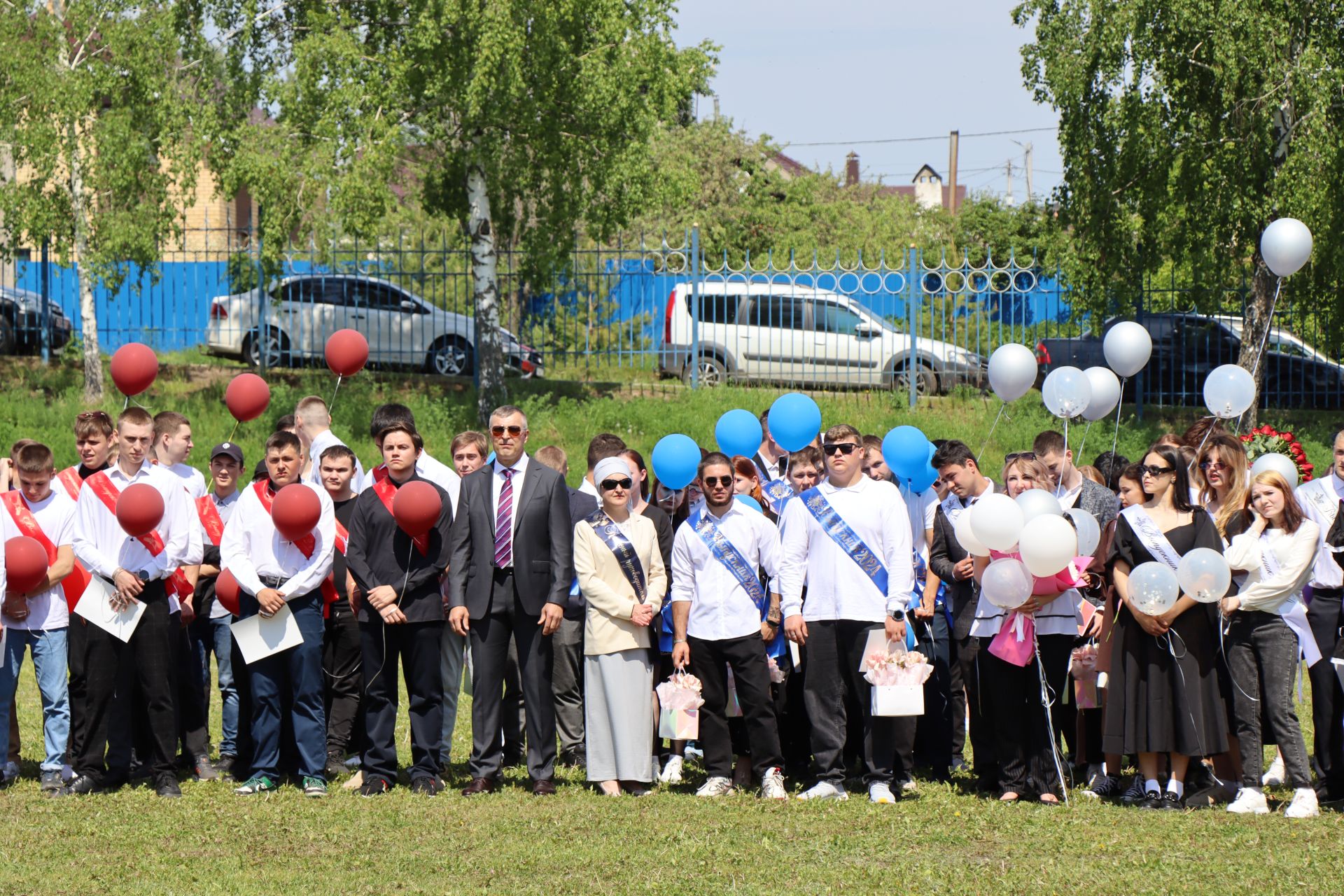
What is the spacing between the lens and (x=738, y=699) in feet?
25.6

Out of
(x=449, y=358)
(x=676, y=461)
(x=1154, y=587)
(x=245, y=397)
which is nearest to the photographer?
(x=1154, y=587)

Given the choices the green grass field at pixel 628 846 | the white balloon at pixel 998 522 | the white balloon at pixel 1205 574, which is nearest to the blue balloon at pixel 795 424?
A: the white balloon at pixel 998 522

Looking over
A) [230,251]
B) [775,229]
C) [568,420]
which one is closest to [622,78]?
[568,420]

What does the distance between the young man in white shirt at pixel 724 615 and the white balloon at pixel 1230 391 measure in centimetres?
251

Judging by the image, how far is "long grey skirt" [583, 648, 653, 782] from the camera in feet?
25.2

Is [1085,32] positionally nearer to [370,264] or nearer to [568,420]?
[568,420]

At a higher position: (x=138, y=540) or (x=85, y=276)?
(x=85, y=276)

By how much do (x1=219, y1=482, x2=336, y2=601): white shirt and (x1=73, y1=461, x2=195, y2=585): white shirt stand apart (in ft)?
0.72

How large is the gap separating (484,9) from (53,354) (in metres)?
7.82

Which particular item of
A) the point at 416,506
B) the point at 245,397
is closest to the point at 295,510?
the point at 416,506

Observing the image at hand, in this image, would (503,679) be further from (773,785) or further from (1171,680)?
(1171,680)

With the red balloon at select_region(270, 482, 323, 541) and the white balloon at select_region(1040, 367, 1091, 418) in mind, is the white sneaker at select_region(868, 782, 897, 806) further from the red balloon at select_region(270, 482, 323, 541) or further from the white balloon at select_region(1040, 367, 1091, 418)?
the red balloon at select_region(270, 482, 323, 541)

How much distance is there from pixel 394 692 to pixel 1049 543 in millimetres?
3278

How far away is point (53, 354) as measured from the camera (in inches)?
764
